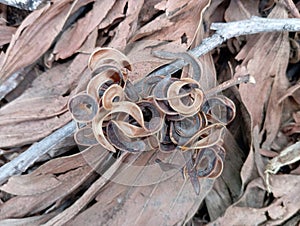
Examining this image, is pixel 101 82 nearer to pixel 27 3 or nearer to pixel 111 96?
pixel 111 96

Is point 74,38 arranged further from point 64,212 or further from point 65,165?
point 64,212

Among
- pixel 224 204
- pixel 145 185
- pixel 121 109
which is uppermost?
pixel 121 109

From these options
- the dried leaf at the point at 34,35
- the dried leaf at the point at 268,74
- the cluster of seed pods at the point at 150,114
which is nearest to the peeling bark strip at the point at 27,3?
the dried leaf at the point at 34,35

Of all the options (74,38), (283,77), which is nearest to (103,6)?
(74,38)

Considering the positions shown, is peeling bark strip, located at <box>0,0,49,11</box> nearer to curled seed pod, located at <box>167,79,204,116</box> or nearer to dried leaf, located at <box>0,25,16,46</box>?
dried leaf, located at <box>0,25,16,46</box>

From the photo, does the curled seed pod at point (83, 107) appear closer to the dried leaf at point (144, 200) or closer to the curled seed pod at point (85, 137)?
the curled seed pod at point (85, 137)

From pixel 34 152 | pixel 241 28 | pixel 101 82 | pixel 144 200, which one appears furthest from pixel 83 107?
pixel 241 28

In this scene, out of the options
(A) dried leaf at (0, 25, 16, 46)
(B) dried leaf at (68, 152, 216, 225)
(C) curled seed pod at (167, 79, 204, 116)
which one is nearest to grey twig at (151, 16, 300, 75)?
(C) curled seed pod at (167, 79, 204, 116)
